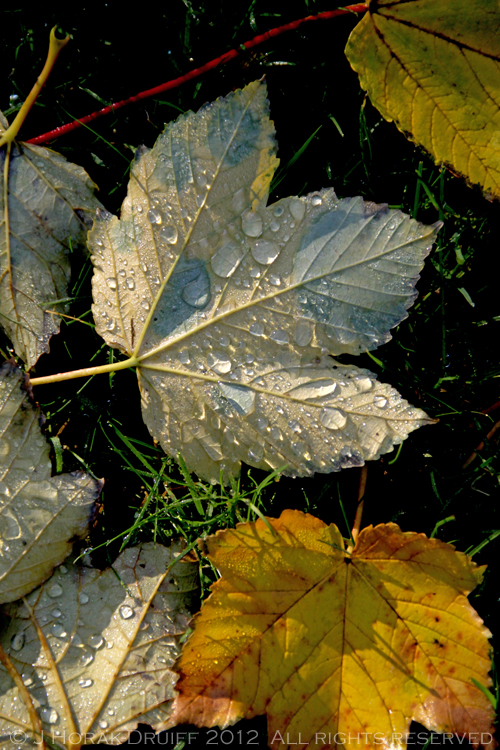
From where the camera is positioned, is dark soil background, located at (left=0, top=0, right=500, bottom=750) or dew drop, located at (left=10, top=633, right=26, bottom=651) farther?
dark soil background, located at (left=0, top=0, right=500, bottom=750)

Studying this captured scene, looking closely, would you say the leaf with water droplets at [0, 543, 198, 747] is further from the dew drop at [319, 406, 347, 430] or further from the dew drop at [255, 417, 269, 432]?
the dew drop at [319, 406, 347, 430]

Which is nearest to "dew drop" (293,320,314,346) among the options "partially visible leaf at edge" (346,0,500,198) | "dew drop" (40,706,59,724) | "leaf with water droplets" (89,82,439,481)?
"leaf with water droplets" (89,82,439,481)

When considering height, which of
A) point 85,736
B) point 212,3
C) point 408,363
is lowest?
point 85,736

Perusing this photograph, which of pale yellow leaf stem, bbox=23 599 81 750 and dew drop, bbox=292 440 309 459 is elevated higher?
dew drop, bbox=292 440 309 459

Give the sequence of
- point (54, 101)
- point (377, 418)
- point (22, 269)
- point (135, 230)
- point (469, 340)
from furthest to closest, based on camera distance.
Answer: point (54, 101)
point (469, 340)
point (22, 269)
point (135, 230)
point (377, 418)

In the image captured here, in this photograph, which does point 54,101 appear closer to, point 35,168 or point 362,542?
point 35,168

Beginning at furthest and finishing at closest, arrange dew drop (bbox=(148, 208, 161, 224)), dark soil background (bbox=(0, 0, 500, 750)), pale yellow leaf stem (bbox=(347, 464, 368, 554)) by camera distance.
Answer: dark soil background (bbox=(0, 0, 500, 750)) < pale yellow leaf stem (bbox=(347, 464, 368, 554)) < dew drop (bbox=(148, 208, 161, 224))

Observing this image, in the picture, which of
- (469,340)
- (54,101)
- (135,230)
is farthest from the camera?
(54,101)

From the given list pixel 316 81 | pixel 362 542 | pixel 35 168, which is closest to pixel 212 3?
pixel 316 81
